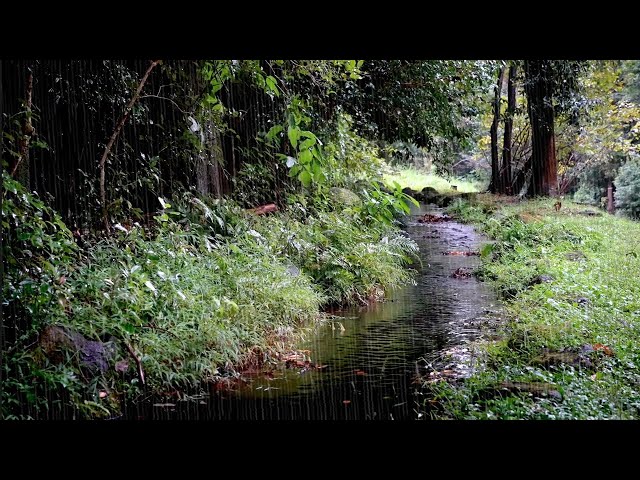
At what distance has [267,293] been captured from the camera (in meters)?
5.29

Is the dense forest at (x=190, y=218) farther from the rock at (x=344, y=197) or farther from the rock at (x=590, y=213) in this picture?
the rock at (x=590, y=213)

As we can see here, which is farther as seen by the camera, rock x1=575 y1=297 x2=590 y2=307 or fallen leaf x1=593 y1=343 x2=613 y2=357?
rock x1=575 y1=297 x2=590 y2=307

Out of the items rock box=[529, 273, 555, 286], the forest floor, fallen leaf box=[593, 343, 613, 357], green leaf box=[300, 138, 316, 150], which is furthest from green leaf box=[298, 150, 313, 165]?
the forest floor

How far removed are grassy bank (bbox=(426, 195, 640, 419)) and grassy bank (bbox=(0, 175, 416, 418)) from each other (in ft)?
5.13

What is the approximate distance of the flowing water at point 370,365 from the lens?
3.84 meters

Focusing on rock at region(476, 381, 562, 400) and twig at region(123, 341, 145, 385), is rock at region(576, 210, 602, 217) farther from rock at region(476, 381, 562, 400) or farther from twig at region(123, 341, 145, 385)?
twig at region(123, 341, 145, 385)

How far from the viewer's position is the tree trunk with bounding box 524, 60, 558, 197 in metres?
12.0

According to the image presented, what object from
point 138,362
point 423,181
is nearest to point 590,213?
point 138,362

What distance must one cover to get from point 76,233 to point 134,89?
157 centimetres

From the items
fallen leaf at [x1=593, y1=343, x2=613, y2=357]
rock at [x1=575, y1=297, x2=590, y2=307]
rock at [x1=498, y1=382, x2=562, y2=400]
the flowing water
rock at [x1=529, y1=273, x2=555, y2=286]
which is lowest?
the flowing water

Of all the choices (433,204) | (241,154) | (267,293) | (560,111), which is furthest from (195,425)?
(433,204)

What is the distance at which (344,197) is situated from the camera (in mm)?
9297

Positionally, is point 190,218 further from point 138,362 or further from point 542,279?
point 542,279

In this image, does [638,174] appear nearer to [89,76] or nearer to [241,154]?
[241,154]
